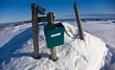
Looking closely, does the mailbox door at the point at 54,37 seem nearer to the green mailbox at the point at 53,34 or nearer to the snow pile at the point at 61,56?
the green mailbox at the point at 53,34

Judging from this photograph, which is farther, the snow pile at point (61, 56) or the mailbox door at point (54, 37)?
the snow pile at point (61, 56)

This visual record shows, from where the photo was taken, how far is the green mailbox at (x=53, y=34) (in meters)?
6.00

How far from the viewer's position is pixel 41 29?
8.42 m

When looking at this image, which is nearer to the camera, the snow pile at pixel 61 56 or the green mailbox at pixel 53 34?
the green mailbox at pixel 53 34

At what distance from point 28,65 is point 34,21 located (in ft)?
4.02

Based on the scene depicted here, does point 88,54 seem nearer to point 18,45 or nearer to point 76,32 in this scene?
point 76,32

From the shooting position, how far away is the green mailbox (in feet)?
19.7

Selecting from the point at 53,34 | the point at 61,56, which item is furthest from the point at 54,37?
the point at 61,56

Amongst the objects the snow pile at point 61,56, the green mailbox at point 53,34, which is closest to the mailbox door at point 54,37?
the green mailbox at point 53,34

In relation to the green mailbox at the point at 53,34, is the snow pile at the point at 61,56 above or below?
below

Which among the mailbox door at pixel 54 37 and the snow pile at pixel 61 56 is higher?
the mailbox door at pixel 54 37

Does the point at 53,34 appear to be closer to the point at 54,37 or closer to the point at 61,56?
the point at 54,37

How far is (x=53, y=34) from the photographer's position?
6086 millimetres

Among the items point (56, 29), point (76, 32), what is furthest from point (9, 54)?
point (76, 32)
